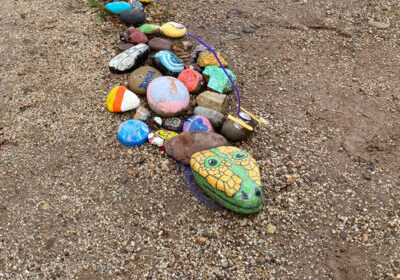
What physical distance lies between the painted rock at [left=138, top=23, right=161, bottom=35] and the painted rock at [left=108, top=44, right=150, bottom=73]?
381 mm

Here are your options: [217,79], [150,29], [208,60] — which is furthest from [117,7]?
[217,79]

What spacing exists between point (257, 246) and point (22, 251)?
149 centimetres

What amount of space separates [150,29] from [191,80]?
0.95 m

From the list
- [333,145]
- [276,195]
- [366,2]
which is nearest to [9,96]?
[276,195]

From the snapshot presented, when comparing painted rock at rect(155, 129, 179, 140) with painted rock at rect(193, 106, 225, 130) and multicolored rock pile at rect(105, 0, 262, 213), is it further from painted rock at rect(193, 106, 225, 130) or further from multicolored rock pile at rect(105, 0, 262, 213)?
painted rock at rect(193, 106, 225, 130)

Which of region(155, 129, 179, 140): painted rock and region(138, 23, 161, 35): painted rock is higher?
region(138, 23, 161, 35): painted rock

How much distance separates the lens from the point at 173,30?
3.99m

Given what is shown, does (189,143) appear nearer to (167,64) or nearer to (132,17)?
(167,64)

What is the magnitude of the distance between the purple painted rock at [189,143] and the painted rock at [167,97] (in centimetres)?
34

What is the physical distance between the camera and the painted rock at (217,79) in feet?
11.1

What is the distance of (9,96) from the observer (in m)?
3.52

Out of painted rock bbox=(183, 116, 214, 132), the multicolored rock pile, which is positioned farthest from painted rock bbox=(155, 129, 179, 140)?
painted rock bbox=(183, 116, 214, 132)

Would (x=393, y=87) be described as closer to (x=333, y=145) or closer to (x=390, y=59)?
(x=390, y=59)

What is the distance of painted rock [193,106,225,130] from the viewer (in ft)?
10.1
